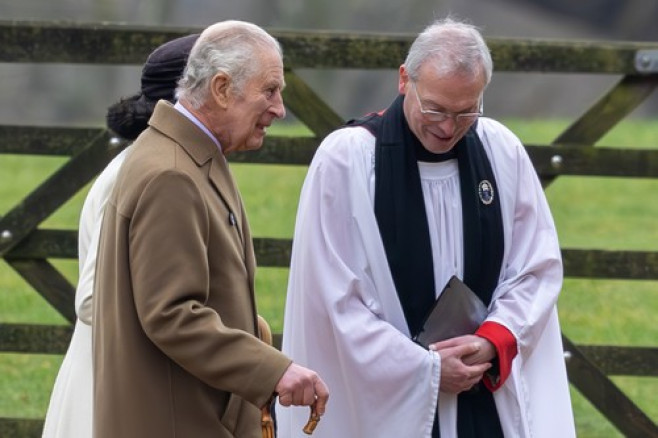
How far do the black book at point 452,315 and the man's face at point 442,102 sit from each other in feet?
1.45

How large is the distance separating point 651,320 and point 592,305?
0.51 metres

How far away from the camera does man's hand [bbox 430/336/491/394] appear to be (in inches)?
179

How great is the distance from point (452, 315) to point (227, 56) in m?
1.16

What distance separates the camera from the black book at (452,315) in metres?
4.57

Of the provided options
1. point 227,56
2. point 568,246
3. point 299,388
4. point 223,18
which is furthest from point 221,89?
point 223,18

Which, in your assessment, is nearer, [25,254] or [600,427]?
[25,254]

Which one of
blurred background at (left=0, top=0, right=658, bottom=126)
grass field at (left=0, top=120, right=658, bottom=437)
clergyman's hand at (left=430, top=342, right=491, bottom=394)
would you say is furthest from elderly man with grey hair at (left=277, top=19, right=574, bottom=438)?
blurred background at (left=0, top=0, right=658, bottom=126)

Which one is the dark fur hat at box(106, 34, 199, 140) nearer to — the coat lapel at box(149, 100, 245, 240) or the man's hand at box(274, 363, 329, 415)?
the coat lapel at box(149, 100, 245, 240)

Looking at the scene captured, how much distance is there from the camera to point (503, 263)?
4.81m

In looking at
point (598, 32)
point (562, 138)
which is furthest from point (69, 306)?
point (598, 32)

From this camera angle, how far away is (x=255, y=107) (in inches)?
156

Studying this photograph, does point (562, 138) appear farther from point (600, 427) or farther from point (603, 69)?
point (600, 427)

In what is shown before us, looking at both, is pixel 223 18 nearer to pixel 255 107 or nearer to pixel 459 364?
pixel 459 364

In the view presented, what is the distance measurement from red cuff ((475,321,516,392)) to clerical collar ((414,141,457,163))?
0.53m
